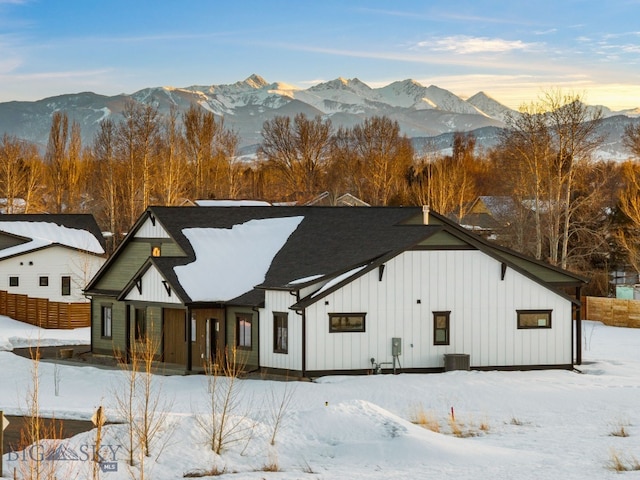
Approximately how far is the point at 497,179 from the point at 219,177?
33.0m

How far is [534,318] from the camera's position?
35.3m

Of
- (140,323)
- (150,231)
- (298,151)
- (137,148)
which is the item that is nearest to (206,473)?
(140,323)

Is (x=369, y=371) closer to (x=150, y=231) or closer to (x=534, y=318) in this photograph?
(x=534, y=318)

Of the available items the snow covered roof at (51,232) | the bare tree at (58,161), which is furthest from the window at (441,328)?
the bare tree at (58,161)

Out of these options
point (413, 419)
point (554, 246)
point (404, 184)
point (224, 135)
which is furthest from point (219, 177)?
point (413, 419)

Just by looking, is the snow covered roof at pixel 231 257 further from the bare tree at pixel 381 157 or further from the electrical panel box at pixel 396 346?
the bare tree at pixel 381 157

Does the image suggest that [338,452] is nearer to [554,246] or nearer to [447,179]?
[554,246]

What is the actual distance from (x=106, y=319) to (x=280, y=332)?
402 inches

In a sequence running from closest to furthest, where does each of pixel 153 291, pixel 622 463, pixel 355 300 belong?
pixel 622 463
pixel 355 300
pixel 153 291

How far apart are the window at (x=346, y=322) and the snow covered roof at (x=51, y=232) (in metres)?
31.7

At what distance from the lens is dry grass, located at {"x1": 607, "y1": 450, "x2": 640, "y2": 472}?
787 inches

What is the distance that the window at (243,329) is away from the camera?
35.3 metres

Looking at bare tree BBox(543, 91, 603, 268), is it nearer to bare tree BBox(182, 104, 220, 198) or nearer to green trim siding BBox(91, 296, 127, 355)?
green trim siding BBox(91, 296, 127, 355)

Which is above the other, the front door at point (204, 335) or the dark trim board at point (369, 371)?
the front door at point (204, 335)
